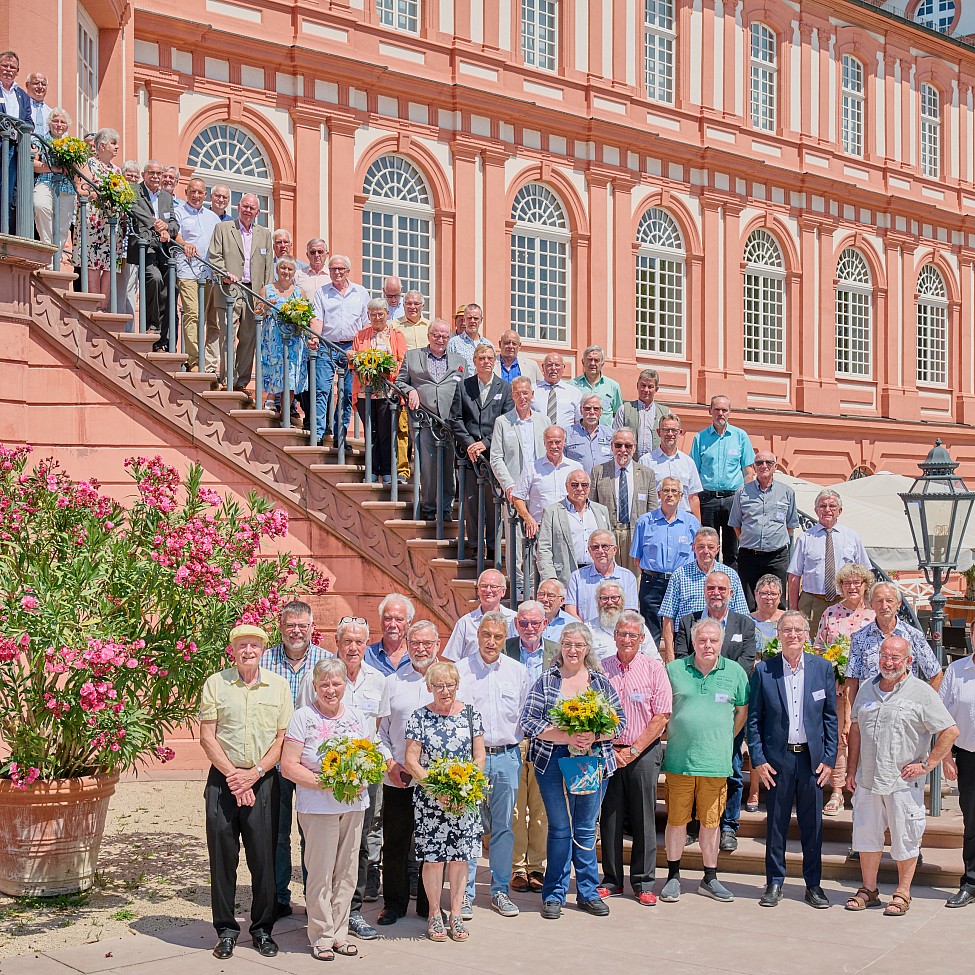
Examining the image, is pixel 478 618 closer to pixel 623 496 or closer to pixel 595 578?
pixel 595 578

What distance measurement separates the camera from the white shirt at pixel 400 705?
7.75 metres

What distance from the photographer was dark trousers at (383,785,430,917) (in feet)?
25.4

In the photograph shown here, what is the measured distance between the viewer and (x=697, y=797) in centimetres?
839

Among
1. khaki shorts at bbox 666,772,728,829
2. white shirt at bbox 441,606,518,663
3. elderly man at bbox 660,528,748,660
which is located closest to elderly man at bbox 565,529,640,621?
elderly man at bbox 660,528,748,660

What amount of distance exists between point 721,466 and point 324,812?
19.6 feet

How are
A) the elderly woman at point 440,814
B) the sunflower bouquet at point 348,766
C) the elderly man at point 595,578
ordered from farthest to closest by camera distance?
the elderly man at point 595,578 < the elderly woman at point 440,814 < the sunflower bouquet at point 348,766

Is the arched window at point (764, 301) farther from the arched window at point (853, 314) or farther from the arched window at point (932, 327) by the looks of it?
the arched window at point (932, 327)

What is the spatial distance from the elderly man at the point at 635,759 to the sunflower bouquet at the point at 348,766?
1.78 metres

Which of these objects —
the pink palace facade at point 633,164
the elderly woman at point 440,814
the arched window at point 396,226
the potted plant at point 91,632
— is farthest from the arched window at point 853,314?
the elderly woman at point 440,814

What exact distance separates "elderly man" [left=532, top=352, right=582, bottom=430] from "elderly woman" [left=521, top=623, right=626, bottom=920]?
394 centimetres

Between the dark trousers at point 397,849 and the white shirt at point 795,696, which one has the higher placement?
the white shirt at point 795,696

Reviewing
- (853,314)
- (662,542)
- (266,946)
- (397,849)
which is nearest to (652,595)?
(662,542)

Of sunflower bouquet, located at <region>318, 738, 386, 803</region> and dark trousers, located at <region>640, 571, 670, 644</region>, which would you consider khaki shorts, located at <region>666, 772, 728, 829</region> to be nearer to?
dark trousers, located at <region>640, 571, 670, 644</region>

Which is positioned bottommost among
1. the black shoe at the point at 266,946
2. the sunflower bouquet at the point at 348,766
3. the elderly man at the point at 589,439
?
the black shoe at the point at 266,946
